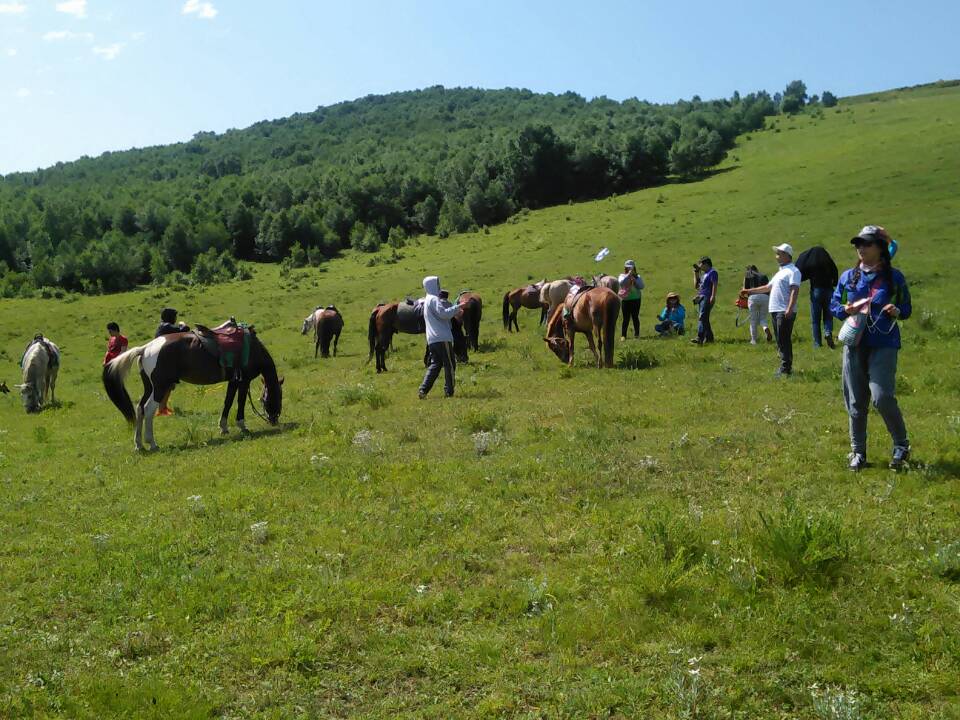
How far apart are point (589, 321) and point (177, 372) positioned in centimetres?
849

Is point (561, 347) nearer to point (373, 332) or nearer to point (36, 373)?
point (373, 332)

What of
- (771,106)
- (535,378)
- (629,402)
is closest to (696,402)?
(629,402)

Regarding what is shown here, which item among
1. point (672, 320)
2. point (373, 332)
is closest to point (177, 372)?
point (373, 332)

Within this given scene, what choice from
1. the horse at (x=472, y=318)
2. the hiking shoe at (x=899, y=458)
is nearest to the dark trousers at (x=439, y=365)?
the horse at (x=472, y=318)

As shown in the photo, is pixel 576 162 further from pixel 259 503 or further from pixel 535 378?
pixel 259 503

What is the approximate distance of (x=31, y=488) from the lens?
10453mm

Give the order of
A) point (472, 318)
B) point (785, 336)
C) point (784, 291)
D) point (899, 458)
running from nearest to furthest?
1. point (899, 458)
2. point (784, 291)
3. point (785, 336)
4. point (472, 318)

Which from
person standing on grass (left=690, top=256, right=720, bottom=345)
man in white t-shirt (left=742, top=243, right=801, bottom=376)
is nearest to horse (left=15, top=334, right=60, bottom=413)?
person standing on grass (left=690, top=256, right=720, bottom=345)

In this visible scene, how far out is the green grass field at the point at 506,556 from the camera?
187 inches

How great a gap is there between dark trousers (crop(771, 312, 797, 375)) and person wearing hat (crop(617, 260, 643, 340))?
672 cm

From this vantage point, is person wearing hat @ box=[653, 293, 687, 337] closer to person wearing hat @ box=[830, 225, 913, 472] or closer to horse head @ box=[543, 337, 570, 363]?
horse head @ box=[543, 337, 570, 363]

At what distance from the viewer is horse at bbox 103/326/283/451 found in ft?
40.8

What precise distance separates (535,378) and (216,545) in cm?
954

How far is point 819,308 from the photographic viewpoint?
16.2 metres
